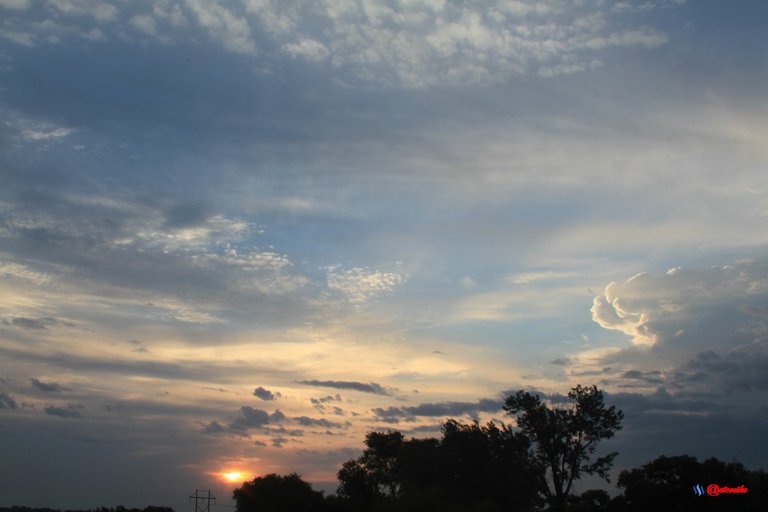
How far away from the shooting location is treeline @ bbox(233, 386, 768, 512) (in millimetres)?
73312

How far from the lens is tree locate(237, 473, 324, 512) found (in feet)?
332

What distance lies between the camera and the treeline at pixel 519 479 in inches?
2886

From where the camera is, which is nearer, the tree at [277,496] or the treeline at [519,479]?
the treeline at [519,479]

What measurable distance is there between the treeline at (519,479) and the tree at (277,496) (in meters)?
0.14

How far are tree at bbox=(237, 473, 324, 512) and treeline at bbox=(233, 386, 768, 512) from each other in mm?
145

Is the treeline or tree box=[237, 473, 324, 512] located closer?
the treeline

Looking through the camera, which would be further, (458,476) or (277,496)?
(277,496)

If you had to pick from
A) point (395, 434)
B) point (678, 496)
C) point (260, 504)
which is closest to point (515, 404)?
point (678, 496)

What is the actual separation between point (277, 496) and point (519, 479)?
123ft

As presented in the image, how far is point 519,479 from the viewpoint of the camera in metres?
85.9

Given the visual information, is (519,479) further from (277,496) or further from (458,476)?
(277,496)

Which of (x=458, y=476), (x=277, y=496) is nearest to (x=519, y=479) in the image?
(x=458, y=476)

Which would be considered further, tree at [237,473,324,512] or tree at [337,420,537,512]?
tree at [237,473,324,512]

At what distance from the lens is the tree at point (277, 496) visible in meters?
101
